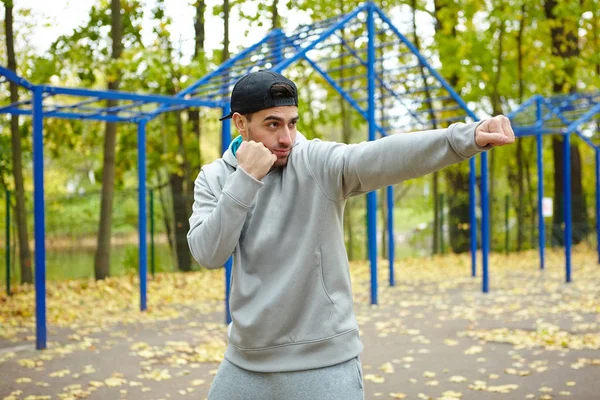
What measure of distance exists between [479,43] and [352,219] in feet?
18.2

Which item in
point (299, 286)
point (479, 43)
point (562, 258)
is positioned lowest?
point (562, 258)

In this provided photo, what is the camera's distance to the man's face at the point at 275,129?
6.97 ft

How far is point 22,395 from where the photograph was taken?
5422mm

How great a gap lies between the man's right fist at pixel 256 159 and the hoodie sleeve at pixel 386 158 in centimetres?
16

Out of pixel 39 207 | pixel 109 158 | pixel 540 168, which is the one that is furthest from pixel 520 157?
pixel 39 207

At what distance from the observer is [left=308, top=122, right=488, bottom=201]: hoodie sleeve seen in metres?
1.80

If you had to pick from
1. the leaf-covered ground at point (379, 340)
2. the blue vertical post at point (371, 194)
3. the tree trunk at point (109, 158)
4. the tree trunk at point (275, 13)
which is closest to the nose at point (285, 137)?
the leaf-covered ground at point (379, 340)

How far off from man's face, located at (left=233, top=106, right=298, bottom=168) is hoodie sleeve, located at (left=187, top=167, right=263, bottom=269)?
0.18m

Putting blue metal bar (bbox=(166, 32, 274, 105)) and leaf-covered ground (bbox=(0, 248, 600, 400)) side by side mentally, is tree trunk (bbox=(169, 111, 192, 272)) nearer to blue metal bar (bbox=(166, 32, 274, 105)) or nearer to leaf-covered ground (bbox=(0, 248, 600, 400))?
leaf-covered ground (bbox=(0, 248, 600, 400))

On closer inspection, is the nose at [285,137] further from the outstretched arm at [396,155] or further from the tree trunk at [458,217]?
the tree trunk at [458,217]

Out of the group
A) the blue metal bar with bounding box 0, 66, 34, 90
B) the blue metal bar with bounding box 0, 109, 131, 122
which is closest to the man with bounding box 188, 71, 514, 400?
the blue metal bar with bounding box 0, 66, 34, 90

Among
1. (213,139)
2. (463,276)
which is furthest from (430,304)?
(213,139)

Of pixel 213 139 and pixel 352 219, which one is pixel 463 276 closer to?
pixel 352 219

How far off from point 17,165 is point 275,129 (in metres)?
9.76
